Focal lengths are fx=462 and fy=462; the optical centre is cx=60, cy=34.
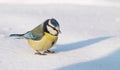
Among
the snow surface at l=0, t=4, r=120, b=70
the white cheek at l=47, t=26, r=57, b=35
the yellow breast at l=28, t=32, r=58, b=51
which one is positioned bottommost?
the snow surface at l=0, t=4, r=120, b=70

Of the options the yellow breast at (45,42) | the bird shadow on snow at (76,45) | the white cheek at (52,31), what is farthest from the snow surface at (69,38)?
the white cheek at (52,31)

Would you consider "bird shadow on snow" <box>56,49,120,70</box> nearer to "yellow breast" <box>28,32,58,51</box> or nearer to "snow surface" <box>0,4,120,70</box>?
"snow surface" <box>0,4,120,70</box>

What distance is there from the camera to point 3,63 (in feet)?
17.4

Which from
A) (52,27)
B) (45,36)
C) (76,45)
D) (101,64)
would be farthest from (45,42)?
(76,45)

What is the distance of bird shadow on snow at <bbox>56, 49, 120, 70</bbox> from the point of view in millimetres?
5285

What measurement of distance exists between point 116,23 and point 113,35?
3.95 feet

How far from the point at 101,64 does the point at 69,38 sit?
58.4 inches

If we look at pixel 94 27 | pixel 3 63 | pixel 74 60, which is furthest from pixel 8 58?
pixel 94 27

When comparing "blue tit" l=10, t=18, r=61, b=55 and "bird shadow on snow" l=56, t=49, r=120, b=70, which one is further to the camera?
A: "blue tit" l=10, t=18, r=61, b=55

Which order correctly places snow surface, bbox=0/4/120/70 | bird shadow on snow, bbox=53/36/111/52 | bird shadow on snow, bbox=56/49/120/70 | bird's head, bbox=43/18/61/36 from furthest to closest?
bird shadow on snow, bbox=53/36/111/52
bird's head, bbox=43/18/61/36
snow surface, bbox=0/4/120/70
bird shadow on snow, bbox=56/49/120/70

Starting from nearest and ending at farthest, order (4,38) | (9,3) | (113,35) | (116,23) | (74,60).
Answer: (74,60), (4,38), (113,35), (116,23), (9,3)

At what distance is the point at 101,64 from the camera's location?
18.0 ft

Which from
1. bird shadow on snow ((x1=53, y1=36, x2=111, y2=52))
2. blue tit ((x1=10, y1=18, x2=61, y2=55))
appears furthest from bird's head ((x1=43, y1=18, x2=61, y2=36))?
bird shadow on snow ((x1=53, y1=36, x2=111, y2=52))

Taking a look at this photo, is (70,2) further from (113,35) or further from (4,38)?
(4,38)
